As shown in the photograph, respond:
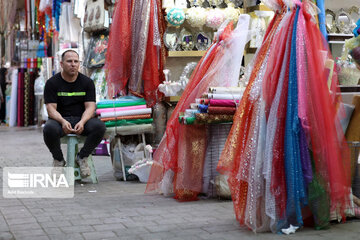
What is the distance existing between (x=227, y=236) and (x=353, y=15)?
3587 millimetres

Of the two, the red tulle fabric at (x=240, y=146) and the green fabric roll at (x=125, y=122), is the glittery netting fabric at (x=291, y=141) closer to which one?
the red tulle fabric at (x=240, y=146)

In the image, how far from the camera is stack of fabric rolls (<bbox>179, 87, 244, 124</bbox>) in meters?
4.45

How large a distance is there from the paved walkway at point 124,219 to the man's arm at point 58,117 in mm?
562

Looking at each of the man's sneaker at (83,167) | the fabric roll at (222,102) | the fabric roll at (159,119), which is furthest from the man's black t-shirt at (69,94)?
the fabric roll at (222,102)

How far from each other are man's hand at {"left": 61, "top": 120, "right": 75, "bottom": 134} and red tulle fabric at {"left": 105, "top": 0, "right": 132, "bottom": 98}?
2.81 ft

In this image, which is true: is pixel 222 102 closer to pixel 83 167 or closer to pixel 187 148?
pixel 187 148

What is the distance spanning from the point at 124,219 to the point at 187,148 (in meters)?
1.00

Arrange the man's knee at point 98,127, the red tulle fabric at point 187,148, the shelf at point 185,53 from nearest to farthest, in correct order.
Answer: the red tulle fabric at point 187,148 < the man's knee at point 98,127 < the shelf at point 185,53

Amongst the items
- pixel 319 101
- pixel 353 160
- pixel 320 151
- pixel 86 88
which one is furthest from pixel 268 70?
pixel 86 88

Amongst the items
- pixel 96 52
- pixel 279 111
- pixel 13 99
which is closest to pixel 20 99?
pixel 13 99

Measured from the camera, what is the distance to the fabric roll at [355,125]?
383cm

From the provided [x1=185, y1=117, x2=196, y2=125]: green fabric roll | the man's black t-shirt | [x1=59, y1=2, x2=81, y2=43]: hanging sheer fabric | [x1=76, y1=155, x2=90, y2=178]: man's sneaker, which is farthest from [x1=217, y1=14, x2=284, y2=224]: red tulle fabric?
[x1=59, y1=2, x2=81, y2=43]: hanging sheer fabric

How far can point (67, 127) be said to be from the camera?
5.39 metres

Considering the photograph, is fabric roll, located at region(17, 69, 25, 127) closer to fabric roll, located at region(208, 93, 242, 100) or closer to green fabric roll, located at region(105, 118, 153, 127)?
green fabric roll, located at region(105, 118, 153, 127)
